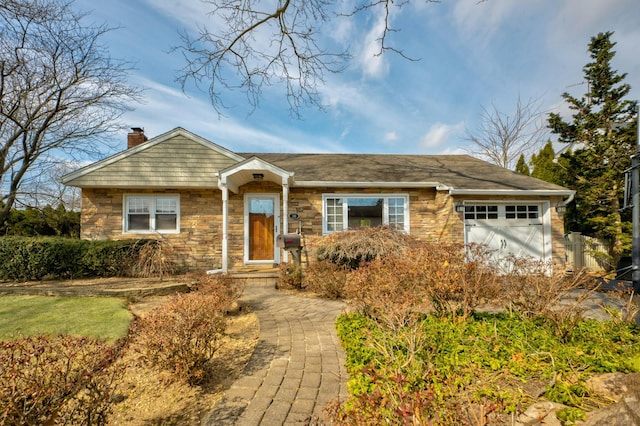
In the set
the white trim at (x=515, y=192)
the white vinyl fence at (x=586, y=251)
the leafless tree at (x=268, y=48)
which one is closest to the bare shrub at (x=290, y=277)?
the leafless tree at (x=268, y=48)

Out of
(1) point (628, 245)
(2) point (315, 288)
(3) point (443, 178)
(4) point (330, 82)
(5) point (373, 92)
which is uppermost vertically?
(5) point (373, 92)

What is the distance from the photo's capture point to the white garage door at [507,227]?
9.94 m

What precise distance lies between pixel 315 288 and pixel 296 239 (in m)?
1.66

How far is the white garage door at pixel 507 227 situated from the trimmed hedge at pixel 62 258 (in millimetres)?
11063

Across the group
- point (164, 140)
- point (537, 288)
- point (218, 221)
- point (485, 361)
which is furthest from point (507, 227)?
point (164, 140)

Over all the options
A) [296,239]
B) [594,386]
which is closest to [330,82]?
[296,239]

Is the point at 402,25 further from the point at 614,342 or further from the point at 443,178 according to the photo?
the point at 443,178

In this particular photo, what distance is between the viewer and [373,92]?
11.4m

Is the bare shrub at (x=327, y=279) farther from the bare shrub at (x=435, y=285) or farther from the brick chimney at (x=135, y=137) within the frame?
the brick chimney at (x=135, y=137)

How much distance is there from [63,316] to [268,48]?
640 cm

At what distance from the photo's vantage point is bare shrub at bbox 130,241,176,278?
320 inches

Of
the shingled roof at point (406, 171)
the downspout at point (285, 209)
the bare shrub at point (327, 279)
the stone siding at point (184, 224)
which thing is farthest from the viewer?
the shingled roof at point (406, 171)

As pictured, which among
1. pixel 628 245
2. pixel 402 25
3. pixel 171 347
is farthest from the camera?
pixel 628 245

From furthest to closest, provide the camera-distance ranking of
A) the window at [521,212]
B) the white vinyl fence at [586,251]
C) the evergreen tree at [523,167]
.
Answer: the evergreen tree at [523,167] → the white vinyl fence at [586,251] → the window at [521,212]
